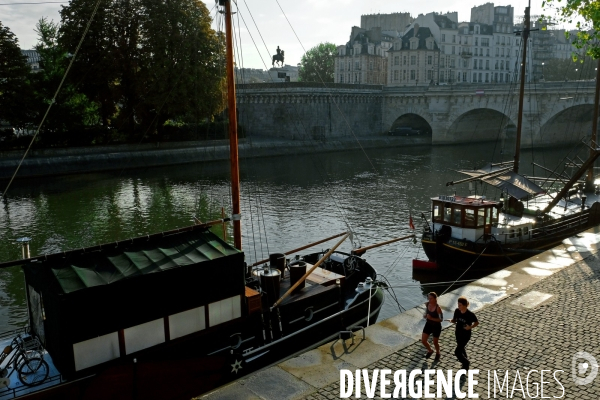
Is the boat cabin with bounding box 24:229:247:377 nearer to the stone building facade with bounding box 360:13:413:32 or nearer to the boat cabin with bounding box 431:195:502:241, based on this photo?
the boat cabin with bounding box 431:195:502:241

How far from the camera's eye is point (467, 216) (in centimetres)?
2202

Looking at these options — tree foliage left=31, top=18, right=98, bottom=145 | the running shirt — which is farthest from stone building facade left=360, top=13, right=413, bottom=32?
the running shirt

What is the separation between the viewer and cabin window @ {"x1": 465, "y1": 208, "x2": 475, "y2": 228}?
71.7ft

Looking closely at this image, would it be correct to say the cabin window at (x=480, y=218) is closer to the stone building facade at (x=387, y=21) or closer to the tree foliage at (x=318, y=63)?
the tree foliage at (x=318, y=63)

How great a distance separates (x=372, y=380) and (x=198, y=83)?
47.4m

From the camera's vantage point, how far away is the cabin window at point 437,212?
74.4 feet

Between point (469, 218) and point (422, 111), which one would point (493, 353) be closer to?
point (469, 218)

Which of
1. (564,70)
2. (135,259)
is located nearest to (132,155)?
(135,259)

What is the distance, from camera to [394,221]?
3105 centimetres

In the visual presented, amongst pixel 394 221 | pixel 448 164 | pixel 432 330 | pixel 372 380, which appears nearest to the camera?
pixel 372 380

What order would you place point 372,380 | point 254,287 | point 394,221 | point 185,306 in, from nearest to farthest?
point 372,380
point 185,306
point 254,287
point 394,221

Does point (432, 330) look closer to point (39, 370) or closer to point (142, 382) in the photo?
point (142, 382)

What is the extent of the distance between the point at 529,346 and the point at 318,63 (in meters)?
106

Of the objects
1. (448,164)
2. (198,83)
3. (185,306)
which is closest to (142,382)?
(185,306)
